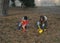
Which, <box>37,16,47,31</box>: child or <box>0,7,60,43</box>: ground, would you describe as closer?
<box>0,7,60,43</box>: ground

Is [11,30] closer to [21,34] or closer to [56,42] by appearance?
[21,34]

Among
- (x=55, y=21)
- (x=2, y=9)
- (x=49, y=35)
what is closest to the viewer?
(x=49, y=35)

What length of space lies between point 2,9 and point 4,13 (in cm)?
21

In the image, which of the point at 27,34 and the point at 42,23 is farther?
the point at 42,23

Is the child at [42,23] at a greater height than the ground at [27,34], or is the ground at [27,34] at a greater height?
the child at [42,23]

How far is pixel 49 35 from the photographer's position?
876 cm

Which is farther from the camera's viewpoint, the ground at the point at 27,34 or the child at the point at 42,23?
the child at the point at 42,23

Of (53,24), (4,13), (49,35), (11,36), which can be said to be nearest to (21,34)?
(11,36)

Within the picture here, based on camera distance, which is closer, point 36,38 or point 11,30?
point 36,38

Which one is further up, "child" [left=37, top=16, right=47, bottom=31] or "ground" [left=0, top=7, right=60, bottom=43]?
"child" [left=37, top=16, right=47, bottom=31]


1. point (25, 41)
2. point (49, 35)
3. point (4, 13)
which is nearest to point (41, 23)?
point (49, 35)

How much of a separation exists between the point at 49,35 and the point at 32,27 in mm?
884

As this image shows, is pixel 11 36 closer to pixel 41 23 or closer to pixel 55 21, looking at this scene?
pixel 41 23

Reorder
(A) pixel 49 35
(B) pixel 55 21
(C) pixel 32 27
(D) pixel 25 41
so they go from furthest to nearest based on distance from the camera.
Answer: (B) pixel 55 21 < (C) pixel 32 27 < (A) pixel 49 35 < (D) pixel 25 41
